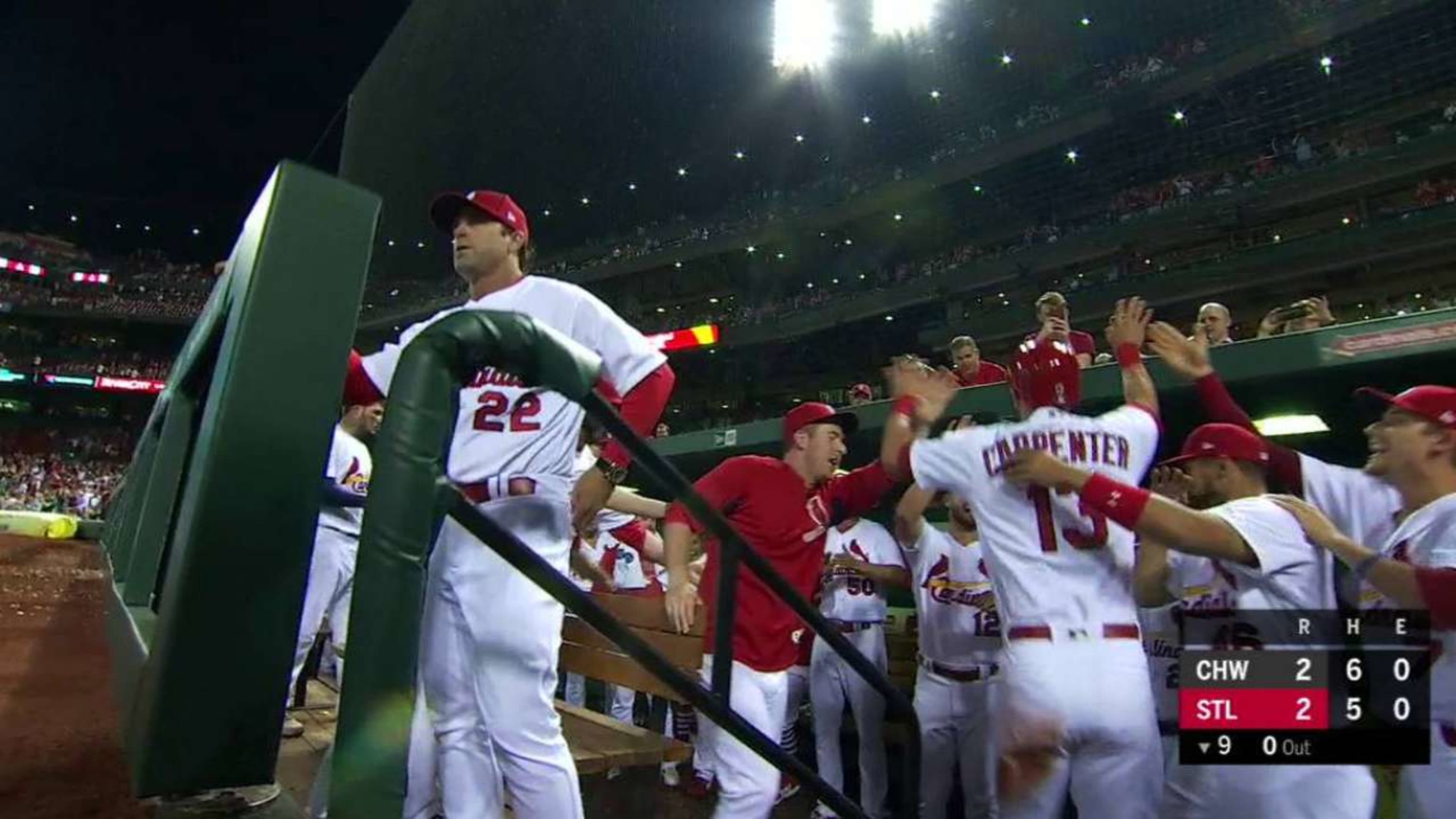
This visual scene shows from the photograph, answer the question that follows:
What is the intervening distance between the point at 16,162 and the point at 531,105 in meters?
19.2

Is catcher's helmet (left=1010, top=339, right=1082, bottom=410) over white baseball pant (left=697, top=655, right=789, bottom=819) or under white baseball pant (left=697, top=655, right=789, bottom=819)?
over

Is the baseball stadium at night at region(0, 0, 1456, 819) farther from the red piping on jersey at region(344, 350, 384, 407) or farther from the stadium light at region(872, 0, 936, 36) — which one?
the stadium light at region(872, 0, 936, 36)

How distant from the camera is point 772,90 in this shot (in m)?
24.3

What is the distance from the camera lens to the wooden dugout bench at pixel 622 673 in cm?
279

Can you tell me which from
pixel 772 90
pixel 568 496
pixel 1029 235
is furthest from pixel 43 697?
pixel 772 90

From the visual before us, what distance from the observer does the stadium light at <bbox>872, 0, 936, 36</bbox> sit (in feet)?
74.1

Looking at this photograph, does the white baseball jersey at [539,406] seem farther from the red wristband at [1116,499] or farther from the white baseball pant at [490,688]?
the red wristband at [1116,499]

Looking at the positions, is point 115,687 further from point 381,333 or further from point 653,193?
point 381,333

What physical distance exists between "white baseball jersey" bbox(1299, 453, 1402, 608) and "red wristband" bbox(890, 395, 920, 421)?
1653mm

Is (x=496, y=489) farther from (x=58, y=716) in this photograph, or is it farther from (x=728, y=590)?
(x=58, y=716)

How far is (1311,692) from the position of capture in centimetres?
236


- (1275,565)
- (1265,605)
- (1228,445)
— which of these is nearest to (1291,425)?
(1228,445)

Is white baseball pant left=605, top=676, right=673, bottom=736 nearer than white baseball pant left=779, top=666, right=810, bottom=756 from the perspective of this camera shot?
No

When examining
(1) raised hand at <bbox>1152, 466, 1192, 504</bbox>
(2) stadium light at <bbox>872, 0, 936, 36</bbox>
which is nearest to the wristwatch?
(1) raised hand at <bbox>1152, 466, 1192, 504</bbox>
